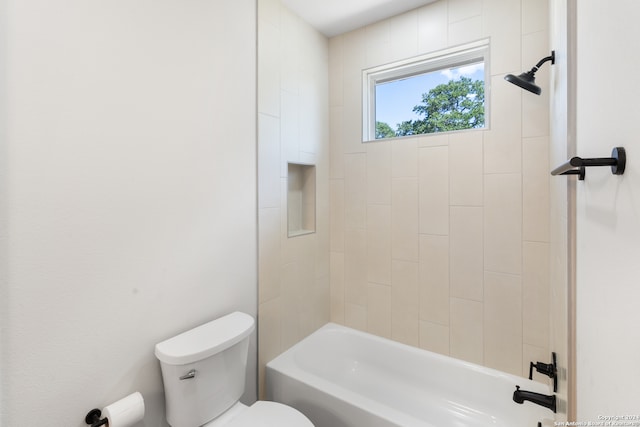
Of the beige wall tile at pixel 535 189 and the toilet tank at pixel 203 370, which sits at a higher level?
the beige wall tile at pixel 535 189

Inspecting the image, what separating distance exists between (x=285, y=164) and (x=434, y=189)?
1027mm

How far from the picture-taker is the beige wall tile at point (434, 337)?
6.37 feet

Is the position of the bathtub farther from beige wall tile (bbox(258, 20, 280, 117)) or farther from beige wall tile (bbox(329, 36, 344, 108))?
beige wall tile (bbox(329, 36, 344, 108))

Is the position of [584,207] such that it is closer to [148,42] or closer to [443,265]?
[443,265]

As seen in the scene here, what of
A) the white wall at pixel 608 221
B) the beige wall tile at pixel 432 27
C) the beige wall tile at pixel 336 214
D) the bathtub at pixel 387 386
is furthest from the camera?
the beige wall tile at pixel 336 214

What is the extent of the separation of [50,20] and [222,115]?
705 millimetres

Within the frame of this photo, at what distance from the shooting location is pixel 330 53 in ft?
7.66

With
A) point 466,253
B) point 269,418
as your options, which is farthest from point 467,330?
point 269,418

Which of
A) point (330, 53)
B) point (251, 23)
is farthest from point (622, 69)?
point (330, 53)

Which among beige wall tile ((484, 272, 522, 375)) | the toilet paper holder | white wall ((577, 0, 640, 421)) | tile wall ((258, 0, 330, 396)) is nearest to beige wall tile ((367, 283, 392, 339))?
tile wall ((258, 0, 330, 396))

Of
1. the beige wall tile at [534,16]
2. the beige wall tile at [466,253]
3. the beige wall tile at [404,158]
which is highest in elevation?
the beige wall tile at [534,16]

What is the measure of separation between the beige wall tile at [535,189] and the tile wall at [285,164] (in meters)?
1.33

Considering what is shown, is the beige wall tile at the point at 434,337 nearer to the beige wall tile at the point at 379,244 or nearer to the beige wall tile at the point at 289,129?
the beige wall tile at the point at 379,244

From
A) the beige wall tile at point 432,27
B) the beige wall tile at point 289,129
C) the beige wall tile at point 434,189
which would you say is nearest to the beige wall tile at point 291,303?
the beige wall tile at point 289,129
